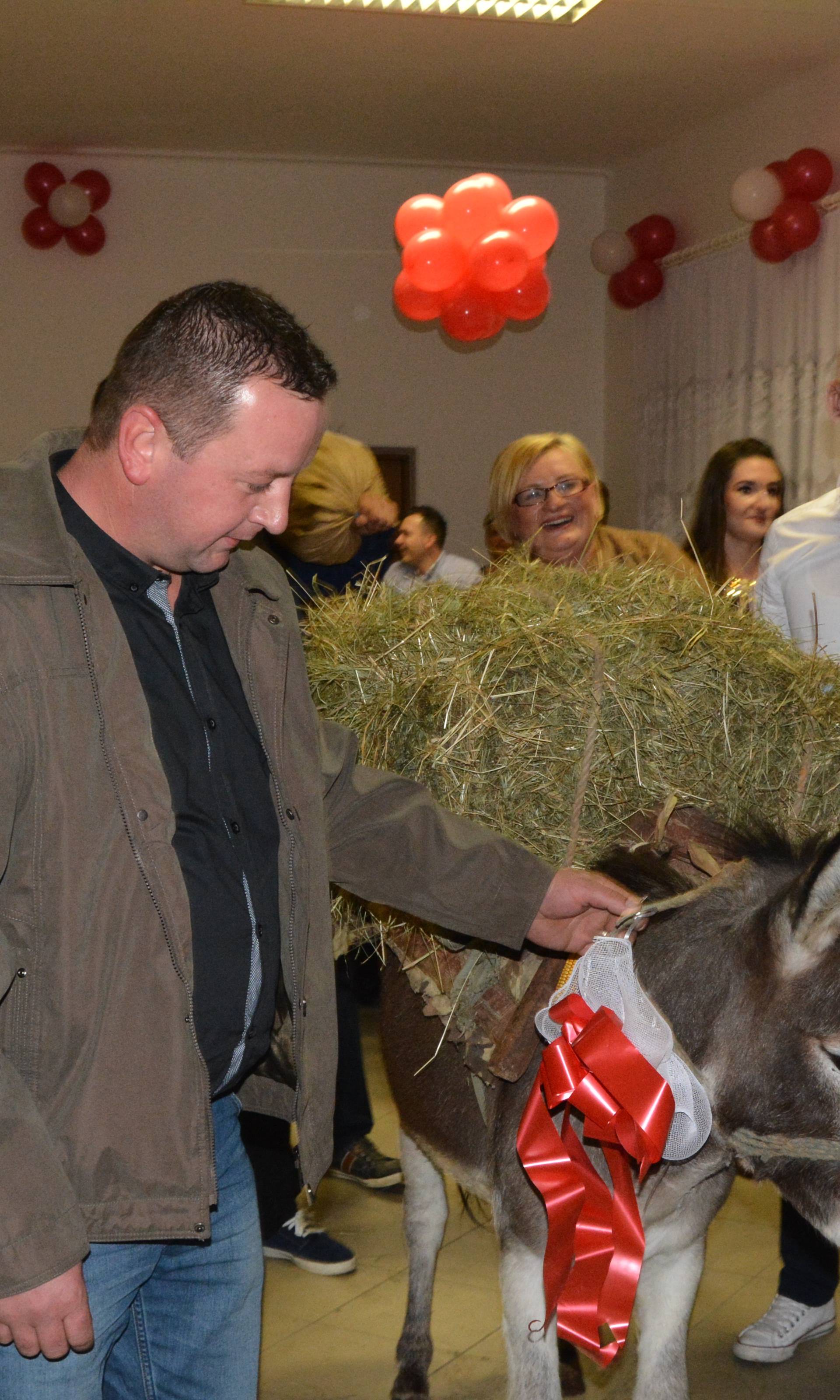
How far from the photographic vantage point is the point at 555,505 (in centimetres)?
325

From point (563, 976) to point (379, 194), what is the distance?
901 centimetres

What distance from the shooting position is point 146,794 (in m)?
1.48

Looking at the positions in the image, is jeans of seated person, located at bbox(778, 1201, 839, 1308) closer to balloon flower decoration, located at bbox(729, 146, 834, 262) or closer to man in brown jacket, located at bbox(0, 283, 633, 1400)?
man in brown jacket, located at bbox(0, 283, 633, 1400)

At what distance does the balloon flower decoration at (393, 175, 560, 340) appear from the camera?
7129 mm

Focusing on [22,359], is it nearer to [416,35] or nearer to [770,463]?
[416,35]

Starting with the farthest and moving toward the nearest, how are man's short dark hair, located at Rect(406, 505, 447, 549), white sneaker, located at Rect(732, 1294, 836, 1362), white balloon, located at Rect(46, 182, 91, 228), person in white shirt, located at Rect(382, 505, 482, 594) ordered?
white balloon, located at Rect(46, 182, 91, 228)
man's short dark hair, located at Rect(406, 505, 447, 549)
person in white shirt, located at Rect(382, 505, 482, 594)
white sneaker, located at Rect(732, 1294, 836, 1362)

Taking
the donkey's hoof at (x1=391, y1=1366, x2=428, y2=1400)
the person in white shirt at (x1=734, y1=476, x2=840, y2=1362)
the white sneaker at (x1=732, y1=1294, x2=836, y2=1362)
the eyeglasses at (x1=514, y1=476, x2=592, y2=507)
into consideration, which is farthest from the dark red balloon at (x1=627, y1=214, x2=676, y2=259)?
the donkey's hoof at (x1=391, y1=1366, x2=428, y2=1400)

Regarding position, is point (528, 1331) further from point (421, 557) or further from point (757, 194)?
point (757, 194)

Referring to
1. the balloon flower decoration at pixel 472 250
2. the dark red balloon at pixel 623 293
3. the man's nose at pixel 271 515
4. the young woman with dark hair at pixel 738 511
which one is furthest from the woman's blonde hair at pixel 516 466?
the dark red balloon at pixel 623 293

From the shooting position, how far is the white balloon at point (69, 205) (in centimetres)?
888

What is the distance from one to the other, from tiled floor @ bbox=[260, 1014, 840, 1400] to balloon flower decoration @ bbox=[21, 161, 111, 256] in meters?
7.26

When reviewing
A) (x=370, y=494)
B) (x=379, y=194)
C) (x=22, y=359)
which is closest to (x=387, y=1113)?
(x=370, y=494)

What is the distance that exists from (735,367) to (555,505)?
593 centimetres

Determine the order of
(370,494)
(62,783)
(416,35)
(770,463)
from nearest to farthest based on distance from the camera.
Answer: (62,783)
(370,494)
(770,463)
(416,35)
